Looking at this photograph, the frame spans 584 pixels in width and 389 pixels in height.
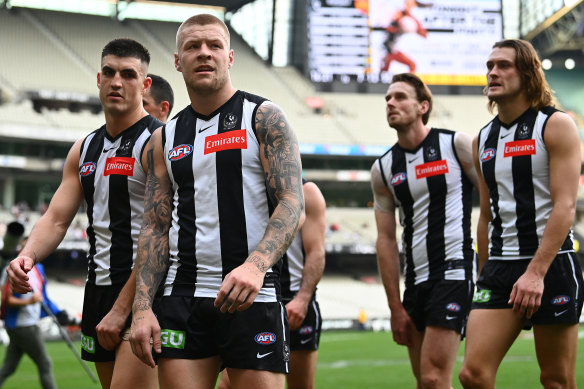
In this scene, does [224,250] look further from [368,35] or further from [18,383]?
[368,35]

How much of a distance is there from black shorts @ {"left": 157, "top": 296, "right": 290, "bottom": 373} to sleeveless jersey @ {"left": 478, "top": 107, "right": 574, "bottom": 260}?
1738 millimetres

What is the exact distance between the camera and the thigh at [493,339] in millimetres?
4344

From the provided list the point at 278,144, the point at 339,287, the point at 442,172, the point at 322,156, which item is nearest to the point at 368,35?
the point at 322,156

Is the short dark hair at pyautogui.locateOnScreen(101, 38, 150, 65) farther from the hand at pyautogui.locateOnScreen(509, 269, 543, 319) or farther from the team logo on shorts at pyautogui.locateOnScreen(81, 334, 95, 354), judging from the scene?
the hand at pyautogui.locateOnScreen(509, 269, 543, 319)

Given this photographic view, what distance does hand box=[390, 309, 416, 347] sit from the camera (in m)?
5.54

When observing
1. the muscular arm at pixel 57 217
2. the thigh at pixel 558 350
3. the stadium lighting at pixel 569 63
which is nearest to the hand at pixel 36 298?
the muscular arm at pixel 57 217

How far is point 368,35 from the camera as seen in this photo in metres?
37.5

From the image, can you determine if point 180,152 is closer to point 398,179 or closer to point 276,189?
point 276,189

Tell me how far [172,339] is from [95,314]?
46.3 inches

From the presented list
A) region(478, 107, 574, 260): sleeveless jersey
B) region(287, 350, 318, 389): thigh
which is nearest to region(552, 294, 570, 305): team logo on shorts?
region(478, 107, 574, 260): sleeveless jersey

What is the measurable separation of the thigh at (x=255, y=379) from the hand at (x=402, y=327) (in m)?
2.42

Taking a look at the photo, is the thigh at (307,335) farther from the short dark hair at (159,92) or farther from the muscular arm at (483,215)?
the short dark hair at (159,92)

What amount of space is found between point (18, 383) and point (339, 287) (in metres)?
23.5

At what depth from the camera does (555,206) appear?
4.24 m
